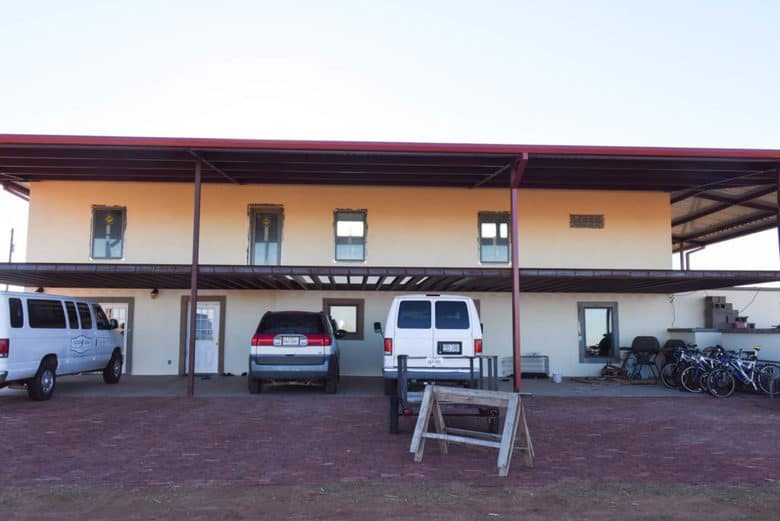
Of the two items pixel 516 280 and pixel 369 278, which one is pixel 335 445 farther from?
pixel 369 278

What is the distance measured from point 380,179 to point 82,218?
25.2ft

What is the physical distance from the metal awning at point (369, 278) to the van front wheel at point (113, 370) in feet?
5.77

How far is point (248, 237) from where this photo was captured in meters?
16.6

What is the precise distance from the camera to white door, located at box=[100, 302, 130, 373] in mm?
16359

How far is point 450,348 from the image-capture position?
451 inches

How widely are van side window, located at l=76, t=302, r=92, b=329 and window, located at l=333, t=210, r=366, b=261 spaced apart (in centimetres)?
596

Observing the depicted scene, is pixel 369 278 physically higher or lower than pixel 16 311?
higher

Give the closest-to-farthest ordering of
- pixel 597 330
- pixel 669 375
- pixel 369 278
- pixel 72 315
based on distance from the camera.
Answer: pixel 72 315, pixel 669 375, pixel 369 278, pixel 597 330

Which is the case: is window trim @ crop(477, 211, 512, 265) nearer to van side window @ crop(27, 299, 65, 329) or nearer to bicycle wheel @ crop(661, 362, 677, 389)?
bicycle wheel @ crop(661, 362, 677, 389)

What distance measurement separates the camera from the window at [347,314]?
16609mm

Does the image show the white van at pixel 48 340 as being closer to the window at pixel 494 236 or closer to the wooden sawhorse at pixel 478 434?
the wooden sawhorse at pixel 478 434

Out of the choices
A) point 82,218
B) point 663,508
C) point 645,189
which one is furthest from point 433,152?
point 82,218

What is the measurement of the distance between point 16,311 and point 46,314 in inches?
35.1

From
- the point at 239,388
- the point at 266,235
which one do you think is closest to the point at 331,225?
the point at 266,235
